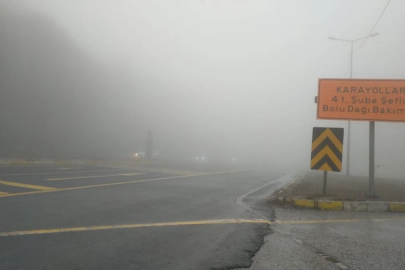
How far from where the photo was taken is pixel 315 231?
6086mm

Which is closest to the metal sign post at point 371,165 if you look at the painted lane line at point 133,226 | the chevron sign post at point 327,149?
the chevron sign post at point 327,149

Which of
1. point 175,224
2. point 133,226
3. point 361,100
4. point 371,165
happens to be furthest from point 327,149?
point 133,226

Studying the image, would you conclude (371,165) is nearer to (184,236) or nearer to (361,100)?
(361,100)

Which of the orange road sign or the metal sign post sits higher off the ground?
the orange road sign

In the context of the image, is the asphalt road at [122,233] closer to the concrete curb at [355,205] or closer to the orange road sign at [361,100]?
the concrete curb at [355,205]

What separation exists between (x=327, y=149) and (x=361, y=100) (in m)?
2.48

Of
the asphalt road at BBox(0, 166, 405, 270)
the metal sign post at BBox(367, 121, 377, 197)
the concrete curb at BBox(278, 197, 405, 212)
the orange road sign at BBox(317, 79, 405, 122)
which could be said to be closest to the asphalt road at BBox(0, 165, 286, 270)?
the asphalt road at BBox(0, 166, 405, 270)

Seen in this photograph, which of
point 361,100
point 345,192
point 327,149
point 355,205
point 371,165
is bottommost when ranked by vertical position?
point 355,205

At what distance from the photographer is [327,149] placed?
32.8ft

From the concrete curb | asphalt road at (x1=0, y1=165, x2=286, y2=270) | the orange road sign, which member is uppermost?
the orange road sign

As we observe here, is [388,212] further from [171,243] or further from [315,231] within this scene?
[171,243]

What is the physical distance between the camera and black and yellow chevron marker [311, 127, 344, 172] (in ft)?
32.3

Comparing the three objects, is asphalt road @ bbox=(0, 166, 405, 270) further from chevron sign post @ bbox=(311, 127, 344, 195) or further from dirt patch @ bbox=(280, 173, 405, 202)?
chevron sign post @ bbox=(311, 127, 344, 195)

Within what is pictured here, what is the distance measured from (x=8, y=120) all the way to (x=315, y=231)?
59464 millimetres
